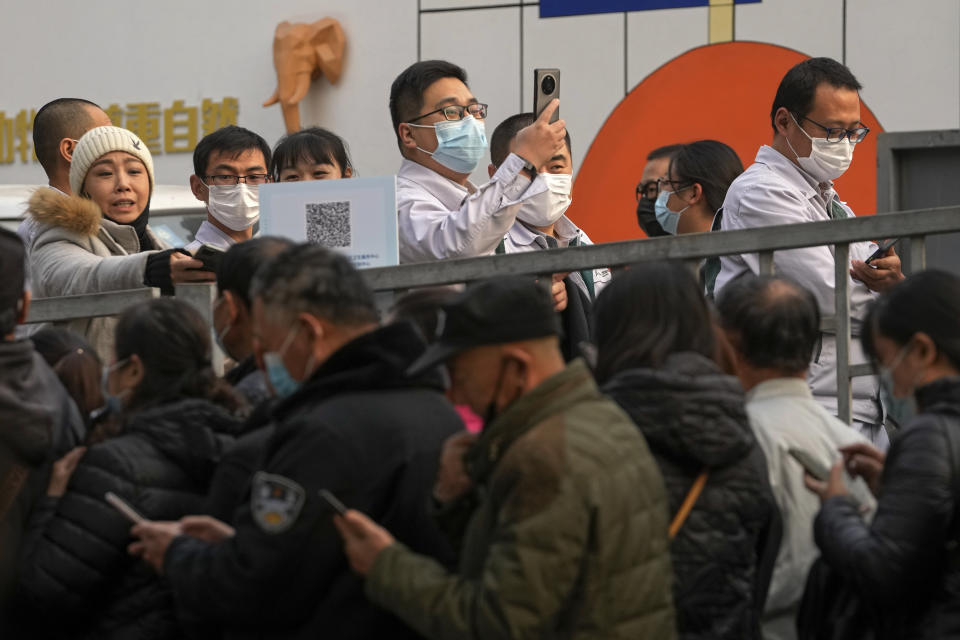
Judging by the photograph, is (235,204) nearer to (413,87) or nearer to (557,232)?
(413,87)

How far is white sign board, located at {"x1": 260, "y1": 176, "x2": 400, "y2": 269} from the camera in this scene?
4.88 meters

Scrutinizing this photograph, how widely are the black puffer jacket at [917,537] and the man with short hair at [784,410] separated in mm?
398

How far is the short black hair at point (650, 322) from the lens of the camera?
3463 millimetres

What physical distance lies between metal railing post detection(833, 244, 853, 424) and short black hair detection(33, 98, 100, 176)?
349 cm

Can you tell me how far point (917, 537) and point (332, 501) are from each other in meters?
1.19

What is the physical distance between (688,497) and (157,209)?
19.6ft

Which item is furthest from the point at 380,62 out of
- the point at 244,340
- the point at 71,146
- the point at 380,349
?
the point at 380,349

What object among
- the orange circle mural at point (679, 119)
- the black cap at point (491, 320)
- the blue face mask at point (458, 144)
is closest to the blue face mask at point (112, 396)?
the black cap at point (491, 320)

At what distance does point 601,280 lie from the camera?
20.3 feet

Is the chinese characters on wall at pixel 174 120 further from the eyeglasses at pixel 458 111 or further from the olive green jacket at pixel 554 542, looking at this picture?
Answer: the olive green jacket at pixel 554 542

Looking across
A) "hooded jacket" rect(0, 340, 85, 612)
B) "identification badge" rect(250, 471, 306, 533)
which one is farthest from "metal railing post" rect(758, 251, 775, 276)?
"hooded jacket" rect(0, 340, 85, 612)

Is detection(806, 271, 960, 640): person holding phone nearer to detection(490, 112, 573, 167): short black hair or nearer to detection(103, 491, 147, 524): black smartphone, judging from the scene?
detection(103, 491, 147, 524): black smartphone

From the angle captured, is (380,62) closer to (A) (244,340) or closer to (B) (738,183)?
(B) (738,183)

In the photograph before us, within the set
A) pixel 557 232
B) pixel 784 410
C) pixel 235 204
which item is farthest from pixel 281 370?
pixel 557 232
